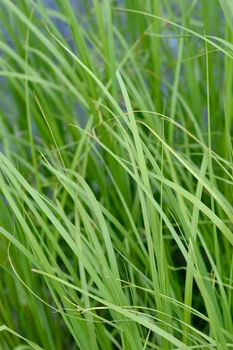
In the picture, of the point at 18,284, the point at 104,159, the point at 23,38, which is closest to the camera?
the point at 18,284

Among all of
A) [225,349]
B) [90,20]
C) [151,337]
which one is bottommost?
[151,337]

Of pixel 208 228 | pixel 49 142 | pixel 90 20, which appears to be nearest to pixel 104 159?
pixel 49 142

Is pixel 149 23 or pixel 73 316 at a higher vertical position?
pixel 149 23

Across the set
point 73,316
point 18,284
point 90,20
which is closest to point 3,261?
point 18,284

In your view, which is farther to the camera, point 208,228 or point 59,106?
point 59,106

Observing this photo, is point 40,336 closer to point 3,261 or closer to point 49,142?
point 3,261

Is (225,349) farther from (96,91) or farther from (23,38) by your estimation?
(23,38)

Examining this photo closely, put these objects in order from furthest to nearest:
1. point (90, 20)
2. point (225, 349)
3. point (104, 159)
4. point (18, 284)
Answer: point (90, 20)
point (104, 159)
point (18, 284)
point (225, 349)
